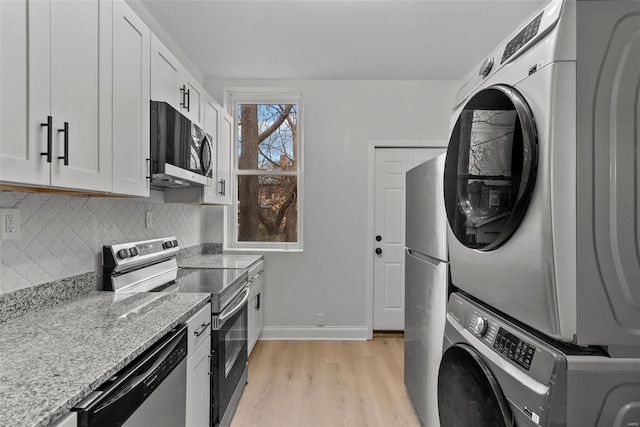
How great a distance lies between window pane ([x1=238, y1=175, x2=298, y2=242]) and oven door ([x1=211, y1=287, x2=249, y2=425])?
1284 mm

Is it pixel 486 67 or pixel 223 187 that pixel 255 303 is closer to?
pixel 223 187

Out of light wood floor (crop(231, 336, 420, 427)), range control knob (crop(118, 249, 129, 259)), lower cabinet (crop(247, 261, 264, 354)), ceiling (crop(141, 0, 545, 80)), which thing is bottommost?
light wood floor (crop(231, 336, 420, 427))

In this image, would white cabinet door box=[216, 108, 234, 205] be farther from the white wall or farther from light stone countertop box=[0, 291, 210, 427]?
light stone countertop box=[0, 291, 210, 427]

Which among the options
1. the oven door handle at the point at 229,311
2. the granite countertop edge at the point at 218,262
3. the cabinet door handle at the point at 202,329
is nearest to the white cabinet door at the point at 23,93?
the cabinet door handle at the point at 202,329

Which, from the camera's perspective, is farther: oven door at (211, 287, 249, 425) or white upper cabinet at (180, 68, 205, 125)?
white upper cabinet at (180, 68, 205, 125)

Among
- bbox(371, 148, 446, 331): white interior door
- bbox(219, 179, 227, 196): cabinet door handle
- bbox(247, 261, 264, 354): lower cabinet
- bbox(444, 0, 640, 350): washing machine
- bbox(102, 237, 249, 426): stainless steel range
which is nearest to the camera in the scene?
bbox(444, 0, 640, 350): washing machine

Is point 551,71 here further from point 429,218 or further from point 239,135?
point 239,135

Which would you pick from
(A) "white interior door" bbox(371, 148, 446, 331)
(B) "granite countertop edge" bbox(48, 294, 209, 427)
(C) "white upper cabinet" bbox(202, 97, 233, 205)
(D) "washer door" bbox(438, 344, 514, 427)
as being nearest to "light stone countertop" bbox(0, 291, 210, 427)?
(B) "granite countertop edge" bbox(48, 294, 209, 427)

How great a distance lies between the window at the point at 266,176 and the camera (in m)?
3.70

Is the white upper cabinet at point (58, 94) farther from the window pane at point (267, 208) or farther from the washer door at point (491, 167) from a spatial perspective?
the window pane at point (267, 208)

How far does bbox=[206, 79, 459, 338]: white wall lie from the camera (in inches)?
142

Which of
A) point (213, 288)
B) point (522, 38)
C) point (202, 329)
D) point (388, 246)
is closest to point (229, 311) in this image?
point (213, 288)

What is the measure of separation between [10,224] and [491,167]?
175 centimetres

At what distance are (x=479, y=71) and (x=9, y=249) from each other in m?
1.93
